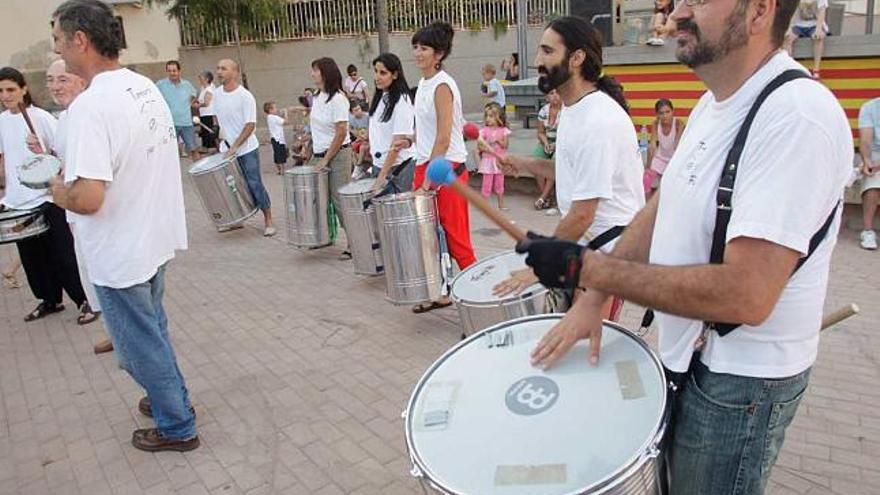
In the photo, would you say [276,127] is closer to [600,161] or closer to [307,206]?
[307,206]

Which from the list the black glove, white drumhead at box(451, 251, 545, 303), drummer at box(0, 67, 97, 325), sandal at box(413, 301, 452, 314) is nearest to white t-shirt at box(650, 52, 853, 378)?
the black glove

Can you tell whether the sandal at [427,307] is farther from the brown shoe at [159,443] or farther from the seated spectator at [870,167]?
the seated spectator at [870,167]

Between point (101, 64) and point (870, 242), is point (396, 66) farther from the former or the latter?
point (870, 242)

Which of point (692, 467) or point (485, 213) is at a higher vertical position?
point (485, 213)

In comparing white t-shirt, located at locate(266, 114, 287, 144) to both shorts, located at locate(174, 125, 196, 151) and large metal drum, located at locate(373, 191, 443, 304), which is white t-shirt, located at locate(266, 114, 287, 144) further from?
large metal drum, located at locate(373, 191, 443, 304)

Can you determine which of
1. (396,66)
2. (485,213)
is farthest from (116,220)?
(396,66)

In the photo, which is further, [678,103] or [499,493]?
[678,103]

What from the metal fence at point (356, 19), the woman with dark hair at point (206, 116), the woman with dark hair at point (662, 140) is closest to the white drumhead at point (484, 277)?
the woman with dark hair at point (662, 140)

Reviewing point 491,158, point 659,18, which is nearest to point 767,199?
point 491,158

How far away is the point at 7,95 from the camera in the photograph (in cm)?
488

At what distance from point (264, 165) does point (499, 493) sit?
12384mm

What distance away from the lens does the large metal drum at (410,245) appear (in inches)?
181

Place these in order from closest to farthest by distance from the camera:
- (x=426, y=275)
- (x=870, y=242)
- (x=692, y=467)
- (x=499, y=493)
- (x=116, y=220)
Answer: (x=499, y=493) < (x=692, y=467) < (x=116, y=220) < (x=426, y=275) < (x=870, y=242)

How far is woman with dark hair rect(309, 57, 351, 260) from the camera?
641 centimetres
